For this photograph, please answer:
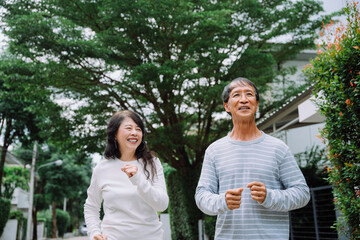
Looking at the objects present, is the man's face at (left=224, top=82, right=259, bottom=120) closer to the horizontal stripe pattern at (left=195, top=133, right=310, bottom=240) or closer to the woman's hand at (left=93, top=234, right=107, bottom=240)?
the horizontal stripe pattern at (left=195, top=133, right=310, bottom=240)

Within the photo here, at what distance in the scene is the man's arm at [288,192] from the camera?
2059 millimetres

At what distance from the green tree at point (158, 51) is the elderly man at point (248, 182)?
28.1 ft

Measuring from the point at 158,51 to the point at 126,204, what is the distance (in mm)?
10065

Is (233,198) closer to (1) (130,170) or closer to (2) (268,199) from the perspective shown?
(2) (268,199)

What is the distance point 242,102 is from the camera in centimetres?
243

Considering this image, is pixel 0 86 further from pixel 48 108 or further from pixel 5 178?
pixel 5 178

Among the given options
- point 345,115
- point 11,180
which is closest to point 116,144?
point 345,115

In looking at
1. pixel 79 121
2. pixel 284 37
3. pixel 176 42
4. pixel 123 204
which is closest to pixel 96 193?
pixel 123 204

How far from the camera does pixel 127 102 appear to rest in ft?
45.4

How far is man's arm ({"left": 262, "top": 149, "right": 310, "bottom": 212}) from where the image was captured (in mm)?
2059

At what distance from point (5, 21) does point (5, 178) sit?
16630 mm

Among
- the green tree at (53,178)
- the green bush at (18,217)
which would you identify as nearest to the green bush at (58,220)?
the green tree at (53,178)

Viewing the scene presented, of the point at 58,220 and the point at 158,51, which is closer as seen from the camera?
the point at 158,51

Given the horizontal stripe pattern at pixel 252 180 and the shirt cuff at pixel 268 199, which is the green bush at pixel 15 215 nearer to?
the horizontal stripe pattern at pixel 252 180
